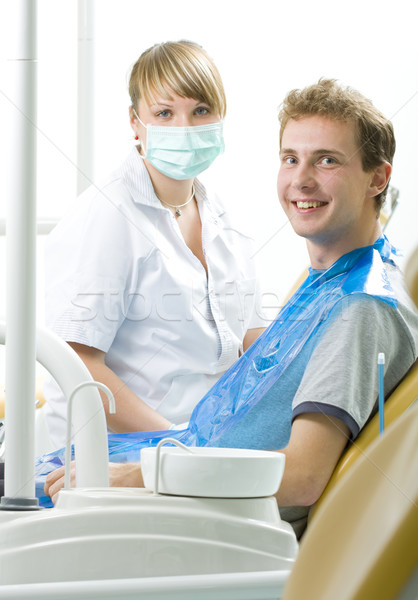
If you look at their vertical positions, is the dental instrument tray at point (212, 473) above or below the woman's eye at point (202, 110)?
below

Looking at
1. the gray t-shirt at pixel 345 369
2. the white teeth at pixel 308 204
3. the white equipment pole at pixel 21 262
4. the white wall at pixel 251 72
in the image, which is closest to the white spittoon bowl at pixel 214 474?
the white equipment pole at pixel 21 262

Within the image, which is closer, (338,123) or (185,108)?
(338,123)

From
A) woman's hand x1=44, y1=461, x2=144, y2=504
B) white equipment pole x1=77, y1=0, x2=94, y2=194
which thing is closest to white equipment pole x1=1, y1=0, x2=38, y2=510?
woman's hand x1=44, y1=461, x2=144, y2=504

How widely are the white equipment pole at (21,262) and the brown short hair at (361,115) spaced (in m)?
0.44

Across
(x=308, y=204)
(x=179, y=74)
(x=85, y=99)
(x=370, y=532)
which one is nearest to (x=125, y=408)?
(x=308, y=204)

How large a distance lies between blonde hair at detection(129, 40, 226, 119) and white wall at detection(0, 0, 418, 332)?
560 millimetres

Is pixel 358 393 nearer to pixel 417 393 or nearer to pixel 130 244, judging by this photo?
pixel 417 393

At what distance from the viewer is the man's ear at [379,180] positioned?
943 millimetres

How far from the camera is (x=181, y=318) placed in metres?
1.28

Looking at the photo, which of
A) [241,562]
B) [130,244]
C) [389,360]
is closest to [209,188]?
[130,244]

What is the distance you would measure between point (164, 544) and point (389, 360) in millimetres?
391

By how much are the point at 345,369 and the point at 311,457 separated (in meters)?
0.10

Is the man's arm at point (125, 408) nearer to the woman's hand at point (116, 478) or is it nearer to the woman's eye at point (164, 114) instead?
the woman's hand at point (116, 478)

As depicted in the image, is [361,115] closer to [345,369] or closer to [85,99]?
[345,369]
